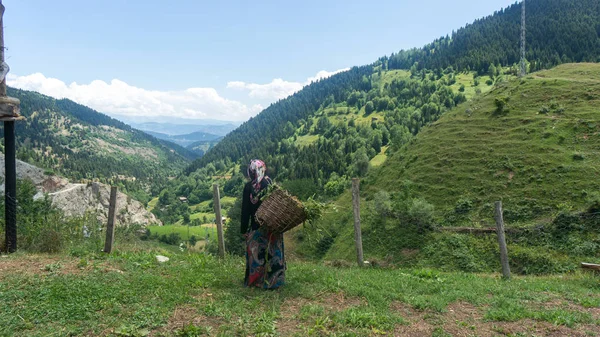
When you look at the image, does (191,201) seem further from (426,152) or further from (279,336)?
(279,336)

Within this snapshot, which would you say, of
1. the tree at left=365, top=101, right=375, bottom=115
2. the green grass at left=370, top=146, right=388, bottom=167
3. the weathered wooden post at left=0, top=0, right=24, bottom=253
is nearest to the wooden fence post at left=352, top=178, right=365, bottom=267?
the weathered wooden post at left=0, top=0, right=24, bottom=253

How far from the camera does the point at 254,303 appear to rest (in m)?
6.29

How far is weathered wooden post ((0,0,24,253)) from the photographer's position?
8.46 meters

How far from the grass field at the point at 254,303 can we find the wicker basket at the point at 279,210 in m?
1.45

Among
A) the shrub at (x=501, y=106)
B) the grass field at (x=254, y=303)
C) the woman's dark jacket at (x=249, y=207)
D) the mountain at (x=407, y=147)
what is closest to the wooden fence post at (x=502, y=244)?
the grass field at (x=254, y=303)

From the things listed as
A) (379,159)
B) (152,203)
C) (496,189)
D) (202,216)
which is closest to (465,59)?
(379,159)

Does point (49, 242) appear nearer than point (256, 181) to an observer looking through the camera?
No

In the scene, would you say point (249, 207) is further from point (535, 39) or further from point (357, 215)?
point (535, 39)

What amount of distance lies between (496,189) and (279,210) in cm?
2853

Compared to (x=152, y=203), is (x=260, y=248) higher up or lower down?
higher up

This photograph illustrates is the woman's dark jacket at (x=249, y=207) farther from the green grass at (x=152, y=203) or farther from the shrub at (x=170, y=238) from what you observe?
the green grass at (x=152, y=203)

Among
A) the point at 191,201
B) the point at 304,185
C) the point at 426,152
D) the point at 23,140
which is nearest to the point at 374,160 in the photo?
the point at 304,185

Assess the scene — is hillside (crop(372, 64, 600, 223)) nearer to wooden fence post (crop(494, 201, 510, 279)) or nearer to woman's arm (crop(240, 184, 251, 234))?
wooden fence post (crop(494, 201, 510, 279))

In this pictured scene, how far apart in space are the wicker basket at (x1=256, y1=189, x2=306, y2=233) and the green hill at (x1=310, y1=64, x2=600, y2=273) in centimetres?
1330
